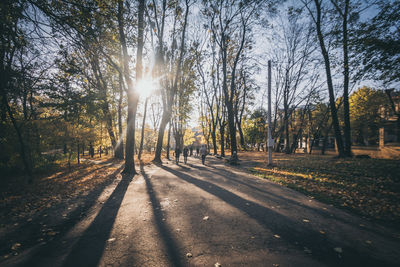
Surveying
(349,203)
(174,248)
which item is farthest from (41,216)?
(349,203)

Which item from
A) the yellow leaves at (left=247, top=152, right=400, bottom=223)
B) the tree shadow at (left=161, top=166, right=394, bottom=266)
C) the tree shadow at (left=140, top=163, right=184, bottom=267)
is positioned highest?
the yellow leaves at (left=247, top=152, right=400, bottom=223)

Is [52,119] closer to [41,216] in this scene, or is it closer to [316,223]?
[41,216]

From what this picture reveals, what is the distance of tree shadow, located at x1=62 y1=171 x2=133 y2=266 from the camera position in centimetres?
277

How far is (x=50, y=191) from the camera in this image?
7.36 meters

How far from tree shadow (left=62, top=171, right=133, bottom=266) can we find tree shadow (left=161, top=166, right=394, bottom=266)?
3491mm

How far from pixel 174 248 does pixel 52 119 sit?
1361 centimetres

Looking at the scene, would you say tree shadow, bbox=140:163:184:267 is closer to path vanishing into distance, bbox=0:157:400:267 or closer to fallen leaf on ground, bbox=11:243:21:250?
path vanishing into distance, bbox=0:157:400:267

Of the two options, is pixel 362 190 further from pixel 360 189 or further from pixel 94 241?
pixel 94 241

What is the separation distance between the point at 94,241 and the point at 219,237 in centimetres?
267

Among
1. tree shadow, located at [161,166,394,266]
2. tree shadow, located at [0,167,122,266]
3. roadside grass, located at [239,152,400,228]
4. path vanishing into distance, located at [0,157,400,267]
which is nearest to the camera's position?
tree shadow, located at [161,166,394,266]

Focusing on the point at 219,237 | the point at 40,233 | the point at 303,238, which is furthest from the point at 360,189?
the point at 40,233

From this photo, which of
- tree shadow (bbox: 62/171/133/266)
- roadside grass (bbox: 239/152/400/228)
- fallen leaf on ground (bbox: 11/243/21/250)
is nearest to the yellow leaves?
roadside grass (bbox: 239/152/400/228)

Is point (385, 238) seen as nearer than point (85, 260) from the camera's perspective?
No

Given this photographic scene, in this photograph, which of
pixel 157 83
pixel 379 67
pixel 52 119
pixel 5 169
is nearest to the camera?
pixel 379 67
